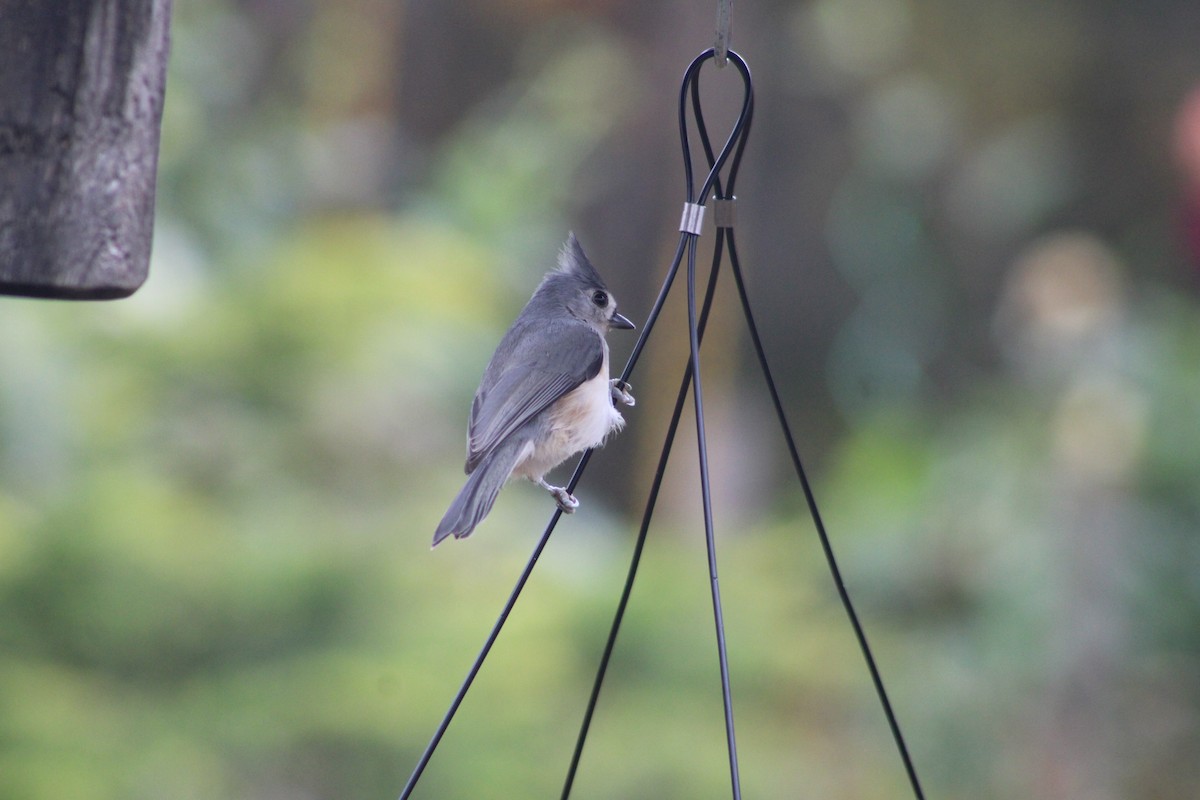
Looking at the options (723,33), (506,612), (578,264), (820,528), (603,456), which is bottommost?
(603,456)

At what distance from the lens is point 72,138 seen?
1219 millimetres

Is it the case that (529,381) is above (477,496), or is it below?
above

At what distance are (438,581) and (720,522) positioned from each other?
1.99 m

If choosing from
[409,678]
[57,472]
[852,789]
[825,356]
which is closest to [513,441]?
[409,678]

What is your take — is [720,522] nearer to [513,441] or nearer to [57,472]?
[57,472]

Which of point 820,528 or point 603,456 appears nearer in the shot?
point 820,528

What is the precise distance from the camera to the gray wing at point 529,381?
65.3 inches

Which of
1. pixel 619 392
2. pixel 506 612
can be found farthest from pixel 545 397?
pixel 506 612

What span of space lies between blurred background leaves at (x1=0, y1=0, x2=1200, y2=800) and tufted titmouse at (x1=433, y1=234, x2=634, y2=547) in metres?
1.09

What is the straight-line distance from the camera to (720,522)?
4660 mm

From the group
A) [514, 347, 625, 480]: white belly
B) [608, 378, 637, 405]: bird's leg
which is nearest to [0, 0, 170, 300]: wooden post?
[514, 347, 625, 480]: white belly

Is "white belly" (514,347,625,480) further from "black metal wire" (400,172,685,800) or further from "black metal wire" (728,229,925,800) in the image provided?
"black metal wire" (728,229,925,800)

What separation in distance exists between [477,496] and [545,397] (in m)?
0.23

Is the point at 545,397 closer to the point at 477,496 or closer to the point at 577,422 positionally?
the point at 577,422
